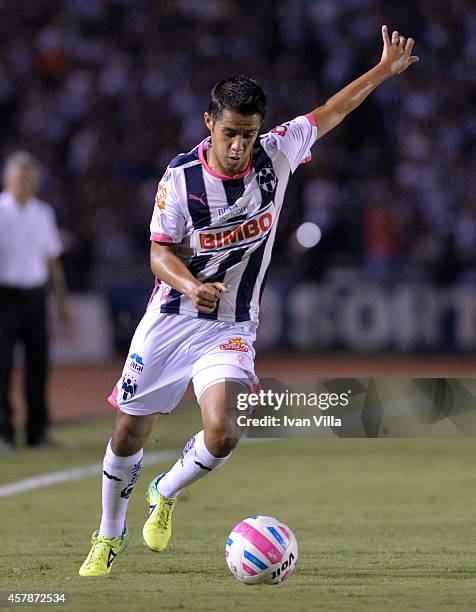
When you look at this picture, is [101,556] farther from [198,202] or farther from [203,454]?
[198,202]

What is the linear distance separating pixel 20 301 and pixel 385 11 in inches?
441

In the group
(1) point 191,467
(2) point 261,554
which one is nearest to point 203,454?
(1) point 191,467

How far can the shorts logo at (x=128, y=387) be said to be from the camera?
6191 millimetres

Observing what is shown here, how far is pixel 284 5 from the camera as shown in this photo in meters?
21.3

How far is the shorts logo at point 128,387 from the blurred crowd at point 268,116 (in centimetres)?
1282

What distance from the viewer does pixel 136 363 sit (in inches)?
246

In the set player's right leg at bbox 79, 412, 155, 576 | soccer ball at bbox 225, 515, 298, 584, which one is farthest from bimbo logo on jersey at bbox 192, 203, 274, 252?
soccer ball at bbox 225, 515, 298, 584

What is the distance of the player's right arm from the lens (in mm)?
5703

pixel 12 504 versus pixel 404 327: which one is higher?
pixel 12 504

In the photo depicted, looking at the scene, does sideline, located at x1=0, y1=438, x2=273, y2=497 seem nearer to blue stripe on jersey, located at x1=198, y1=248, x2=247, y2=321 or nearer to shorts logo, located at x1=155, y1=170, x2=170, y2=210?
blue stripe on jersey, located at x1=198, y1=248, x2=247, y2=321

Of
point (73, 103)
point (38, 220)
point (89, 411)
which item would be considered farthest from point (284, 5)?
point (38, 220)

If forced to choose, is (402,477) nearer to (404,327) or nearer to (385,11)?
(404,327)

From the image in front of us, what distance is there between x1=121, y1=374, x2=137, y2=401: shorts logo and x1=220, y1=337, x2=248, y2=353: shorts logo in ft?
1.51

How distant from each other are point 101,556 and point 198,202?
1.78 meters
